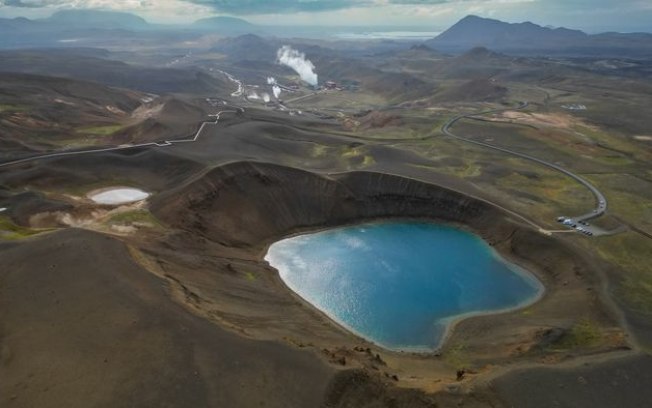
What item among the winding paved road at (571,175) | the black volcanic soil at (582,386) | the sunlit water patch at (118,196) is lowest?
the sunlit water patch at (118,196)

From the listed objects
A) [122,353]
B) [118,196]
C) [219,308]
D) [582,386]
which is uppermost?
[122,353]

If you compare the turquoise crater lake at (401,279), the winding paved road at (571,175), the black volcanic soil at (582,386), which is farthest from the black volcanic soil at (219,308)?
the winding paved road at (571,175)

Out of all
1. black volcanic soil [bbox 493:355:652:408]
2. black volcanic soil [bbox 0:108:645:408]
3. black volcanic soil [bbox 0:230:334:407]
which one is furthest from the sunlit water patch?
black volcanic soil [bbox 493:355:652:408]

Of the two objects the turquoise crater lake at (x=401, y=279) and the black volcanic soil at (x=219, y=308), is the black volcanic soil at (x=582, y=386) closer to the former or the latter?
the black volcanic soil at (x=219, y=308)

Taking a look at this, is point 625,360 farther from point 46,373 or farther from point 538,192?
point 538,192

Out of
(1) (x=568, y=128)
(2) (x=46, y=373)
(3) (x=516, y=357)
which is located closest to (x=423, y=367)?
(3) (x=516, y=357)

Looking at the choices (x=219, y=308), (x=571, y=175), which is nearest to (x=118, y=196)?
(x=219, y=308)

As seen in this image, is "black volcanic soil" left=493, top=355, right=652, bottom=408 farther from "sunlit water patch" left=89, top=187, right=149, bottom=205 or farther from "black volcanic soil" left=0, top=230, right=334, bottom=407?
"sunlit water patch" left=89, top=187, right=149, bottom=205

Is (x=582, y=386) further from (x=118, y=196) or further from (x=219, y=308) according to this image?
(x=118, y=196)
